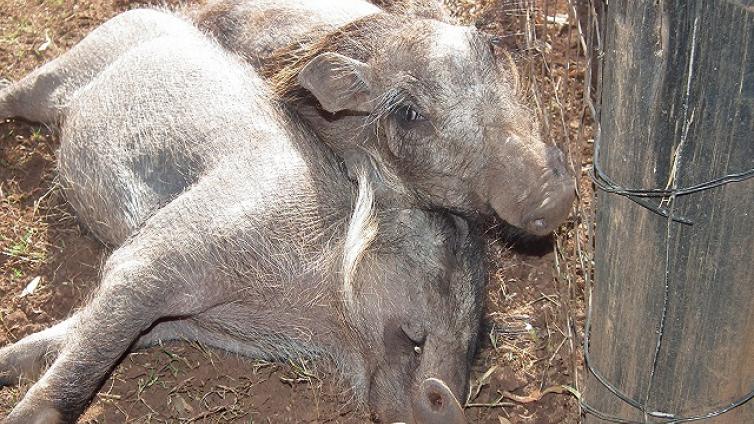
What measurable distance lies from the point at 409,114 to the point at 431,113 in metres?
0.10

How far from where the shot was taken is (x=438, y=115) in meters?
3.56

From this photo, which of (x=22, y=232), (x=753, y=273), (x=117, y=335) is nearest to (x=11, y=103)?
(x=22, y=232)

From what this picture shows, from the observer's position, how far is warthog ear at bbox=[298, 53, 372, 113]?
370 centimetres

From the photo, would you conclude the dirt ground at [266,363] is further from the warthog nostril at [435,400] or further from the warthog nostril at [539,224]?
the warthog nostril at [435,400]

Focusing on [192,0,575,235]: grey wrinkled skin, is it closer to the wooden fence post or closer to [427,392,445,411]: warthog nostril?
[427,392,445,411]: warthog nostril

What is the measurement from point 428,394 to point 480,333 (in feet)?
2.45

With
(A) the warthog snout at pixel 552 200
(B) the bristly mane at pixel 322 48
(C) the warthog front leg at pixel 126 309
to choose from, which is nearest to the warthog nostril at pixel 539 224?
(A) the warthog snout at pixel 552 200

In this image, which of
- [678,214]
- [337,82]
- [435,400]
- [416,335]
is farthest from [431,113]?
[678,214]

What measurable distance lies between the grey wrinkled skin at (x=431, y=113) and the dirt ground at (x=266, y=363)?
0.28 m

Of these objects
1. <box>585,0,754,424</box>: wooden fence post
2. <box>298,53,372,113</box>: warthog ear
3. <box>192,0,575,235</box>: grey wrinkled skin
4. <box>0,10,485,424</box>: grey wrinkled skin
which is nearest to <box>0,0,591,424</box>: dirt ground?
<box>0,10,485,424</box>: grey wrinkled skin

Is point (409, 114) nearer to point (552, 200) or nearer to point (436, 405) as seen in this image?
point (552, 200)

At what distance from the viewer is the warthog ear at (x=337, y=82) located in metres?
3.70

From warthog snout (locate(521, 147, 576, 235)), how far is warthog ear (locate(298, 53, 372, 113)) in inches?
31.7

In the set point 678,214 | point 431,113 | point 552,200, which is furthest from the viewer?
point 431,113
